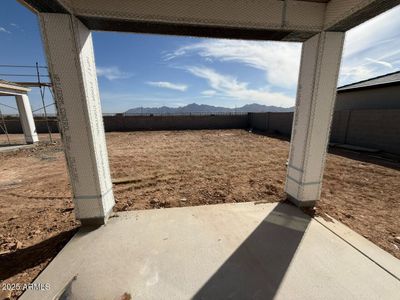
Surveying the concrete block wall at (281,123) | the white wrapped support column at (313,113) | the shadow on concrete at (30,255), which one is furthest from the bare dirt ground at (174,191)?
the concrete block wall at (281,123)

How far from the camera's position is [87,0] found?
2217 millimetres

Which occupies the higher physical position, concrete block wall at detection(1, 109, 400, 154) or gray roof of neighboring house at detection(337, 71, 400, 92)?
gray roof of neighboring house at detection(337, 71, 400, 92)

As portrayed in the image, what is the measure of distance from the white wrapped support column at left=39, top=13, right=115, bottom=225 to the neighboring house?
12324 millimetres

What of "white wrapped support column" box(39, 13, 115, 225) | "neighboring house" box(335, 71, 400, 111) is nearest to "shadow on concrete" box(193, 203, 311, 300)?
"white wrapped support column" box(39, 13, 115, 225)

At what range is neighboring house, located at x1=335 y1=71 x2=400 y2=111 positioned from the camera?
29.4ft

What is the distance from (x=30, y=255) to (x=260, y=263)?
2.91m

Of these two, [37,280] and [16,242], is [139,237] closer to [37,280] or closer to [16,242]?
[37,280]

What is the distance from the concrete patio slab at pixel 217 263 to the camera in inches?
72.6

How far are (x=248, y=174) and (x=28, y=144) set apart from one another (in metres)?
13.2

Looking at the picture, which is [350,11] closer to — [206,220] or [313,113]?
[313,113]

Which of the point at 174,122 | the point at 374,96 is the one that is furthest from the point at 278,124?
the point at 174,122

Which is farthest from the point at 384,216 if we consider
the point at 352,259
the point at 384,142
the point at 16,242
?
the point at 384,142

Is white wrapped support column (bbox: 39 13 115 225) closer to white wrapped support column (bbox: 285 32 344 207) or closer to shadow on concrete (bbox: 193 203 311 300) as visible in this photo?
shadow on concrete (bbox: 193 203 311 300)

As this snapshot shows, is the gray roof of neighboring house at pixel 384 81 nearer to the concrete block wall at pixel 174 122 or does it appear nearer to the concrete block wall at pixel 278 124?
the concrete block wall at pixel 278 124
